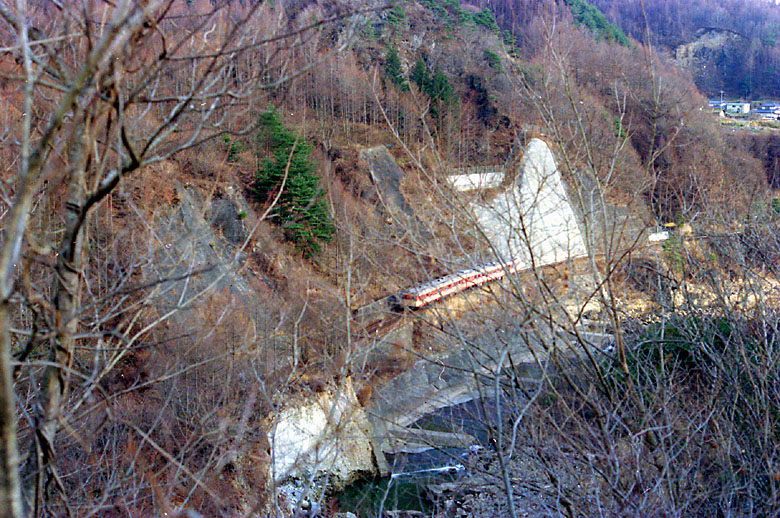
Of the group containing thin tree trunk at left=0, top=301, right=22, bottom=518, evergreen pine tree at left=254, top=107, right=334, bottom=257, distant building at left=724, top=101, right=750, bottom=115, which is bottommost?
distant building at left=724, top=101, right=750, bottom=115

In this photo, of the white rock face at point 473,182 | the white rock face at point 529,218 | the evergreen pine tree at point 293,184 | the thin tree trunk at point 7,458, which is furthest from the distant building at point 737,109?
the thin tree trunk at point 7,458

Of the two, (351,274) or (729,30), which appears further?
(729,30)

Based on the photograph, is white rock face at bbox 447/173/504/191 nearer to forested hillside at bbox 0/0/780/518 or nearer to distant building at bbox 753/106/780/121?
forested hillside at bbox 0/0/780/518

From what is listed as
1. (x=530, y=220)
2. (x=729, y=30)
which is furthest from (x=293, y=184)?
(x=729, y=30)

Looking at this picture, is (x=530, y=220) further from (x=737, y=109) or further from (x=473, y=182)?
(x=737, y=109)

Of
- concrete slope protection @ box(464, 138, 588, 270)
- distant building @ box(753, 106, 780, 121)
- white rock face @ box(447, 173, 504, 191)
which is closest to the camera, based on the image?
concrete slope protection @ box(464, 138, 588, 270)

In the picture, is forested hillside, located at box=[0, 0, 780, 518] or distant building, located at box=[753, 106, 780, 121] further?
distant building, located at box=[753, 106, 780, 121]

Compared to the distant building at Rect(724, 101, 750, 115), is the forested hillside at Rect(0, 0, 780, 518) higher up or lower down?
higher up

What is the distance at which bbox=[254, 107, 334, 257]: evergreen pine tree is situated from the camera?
14.2 metres

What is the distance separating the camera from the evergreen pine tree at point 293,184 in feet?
46.5

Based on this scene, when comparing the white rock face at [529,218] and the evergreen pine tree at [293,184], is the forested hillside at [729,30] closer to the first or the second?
the evergreen pine tree at [293,184]

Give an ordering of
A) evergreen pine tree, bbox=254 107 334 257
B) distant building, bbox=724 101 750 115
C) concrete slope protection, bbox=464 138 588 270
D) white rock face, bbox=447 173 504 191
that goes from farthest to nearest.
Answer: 1. distant building, bbox=724 101 750 115
2. evergreen pine tree, bbox=254 107 334 257
3. white rock face, bbox=447 173 504 191
4. concrete slope protection, bbox=464 138 588 270

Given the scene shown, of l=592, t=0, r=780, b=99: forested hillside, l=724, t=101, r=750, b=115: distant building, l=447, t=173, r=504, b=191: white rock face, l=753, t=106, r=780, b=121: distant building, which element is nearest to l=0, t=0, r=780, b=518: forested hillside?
l=447, t=173, r=504, b=191: white rock face

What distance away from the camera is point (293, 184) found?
47.0 ft
